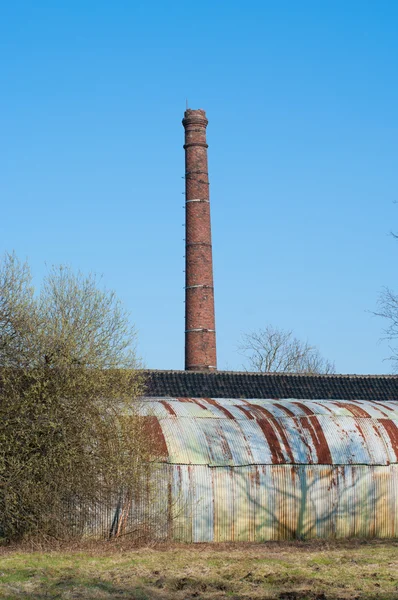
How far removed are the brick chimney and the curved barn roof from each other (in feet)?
56.1

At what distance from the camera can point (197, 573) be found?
46.9ft

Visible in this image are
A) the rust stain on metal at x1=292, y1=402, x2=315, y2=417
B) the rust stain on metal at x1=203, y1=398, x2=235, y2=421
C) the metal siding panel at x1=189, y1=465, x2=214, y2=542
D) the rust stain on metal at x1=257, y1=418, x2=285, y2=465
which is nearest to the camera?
the metal siding panel at x1=189, y1=465, x2=214, y2=542

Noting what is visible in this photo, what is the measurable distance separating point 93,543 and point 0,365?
13.6ft

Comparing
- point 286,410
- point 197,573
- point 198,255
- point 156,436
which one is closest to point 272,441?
point 286,410

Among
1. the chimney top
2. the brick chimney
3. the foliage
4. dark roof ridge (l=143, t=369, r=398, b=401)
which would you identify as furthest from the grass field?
the chimney top

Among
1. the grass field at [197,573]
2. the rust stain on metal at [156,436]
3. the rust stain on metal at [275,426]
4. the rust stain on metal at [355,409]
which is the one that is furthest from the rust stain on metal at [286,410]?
the grass field at [197,573]

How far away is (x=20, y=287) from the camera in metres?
19.2

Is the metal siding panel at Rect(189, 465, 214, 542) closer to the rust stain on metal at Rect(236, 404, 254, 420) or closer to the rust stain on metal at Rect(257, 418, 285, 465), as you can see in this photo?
the rust stain on metal at Rect(257, 418, 285, 465)

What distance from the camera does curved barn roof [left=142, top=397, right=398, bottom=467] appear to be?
19.7 meters

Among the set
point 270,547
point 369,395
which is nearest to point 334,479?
point 270,547

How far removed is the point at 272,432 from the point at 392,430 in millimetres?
3325

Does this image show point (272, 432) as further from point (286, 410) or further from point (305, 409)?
point (305, 409)

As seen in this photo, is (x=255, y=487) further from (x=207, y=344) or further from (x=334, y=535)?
(x=207, y=344)

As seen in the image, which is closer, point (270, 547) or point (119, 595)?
point (119, 595)
